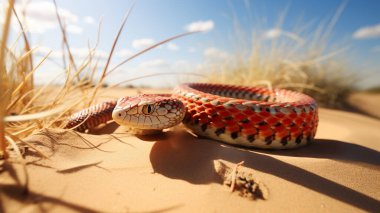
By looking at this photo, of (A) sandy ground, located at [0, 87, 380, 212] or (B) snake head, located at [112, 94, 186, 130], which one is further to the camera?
(B) snake head, located at [112, 94, 186, 130]

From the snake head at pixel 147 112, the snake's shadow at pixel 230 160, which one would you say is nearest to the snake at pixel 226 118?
the snake head at pixel 147 112

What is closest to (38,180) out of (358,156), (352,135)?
(358,156)

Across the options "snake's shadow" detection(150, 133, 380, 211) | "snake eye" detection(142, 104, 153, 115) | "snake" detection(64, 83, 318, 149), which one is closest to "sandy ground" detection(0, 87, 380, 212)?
"snake's shadow" detection(150, 133, 380, 211)

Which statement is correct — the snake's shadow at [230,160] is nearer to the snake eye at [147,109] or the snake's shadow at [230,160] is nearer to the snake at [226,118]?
the snake at [226,118]

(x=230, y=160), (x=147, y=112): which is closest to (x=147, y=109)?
(x=147, y=112)

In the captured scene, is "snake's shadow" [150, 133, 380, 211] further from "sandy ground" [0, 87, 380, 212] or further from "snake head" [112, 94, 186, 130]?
"snake head" [112, 94, 186, 130]

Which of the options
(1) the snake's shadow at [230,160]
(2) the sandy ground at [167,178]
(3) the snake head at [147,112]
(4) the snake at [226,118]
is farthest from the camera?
→ (4) the snake at [226,118]

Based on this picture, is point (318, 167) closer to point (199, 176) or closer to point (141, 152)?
point (199, 176)
